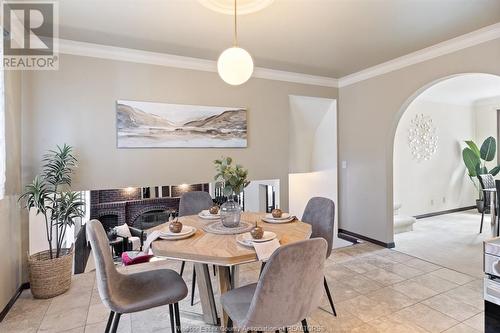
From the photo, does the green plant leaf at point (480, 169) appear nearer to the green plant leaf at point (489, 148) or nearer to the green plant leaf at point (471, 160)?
the green plant leaf at point (471, 160)

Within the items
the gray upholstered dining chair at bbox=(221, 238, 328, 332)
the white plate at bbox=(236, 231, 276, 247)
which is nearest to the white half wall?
the white plate at bbox=(236, 231, 276, 247)

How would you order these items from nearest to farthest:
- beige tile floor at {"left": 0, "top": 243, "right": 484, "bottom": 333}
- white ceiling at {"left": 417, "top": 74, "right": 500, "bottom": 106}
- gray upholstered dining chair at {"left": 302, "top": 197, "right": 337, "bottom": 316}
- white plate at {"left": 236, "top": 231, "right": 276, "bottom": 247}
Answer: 1. white plate at {"left": 236, "top": 231, "right": 276, "bottom": 247}
2. beige tile floor at {"left": 0, "top": 243, "right": 484, "bottom": 333}
3. gray upholstered dining chair at {"left": 302, "top": 197, "right": 337, "bottom": 316}
4. white ceiling at {"left": 417, "top": 74, "right": 500, "bottom": 106}

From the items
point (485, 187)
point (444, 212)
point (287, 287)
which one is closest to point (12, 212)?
point (287, 287)

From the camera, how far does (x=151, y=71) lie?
3426 mm

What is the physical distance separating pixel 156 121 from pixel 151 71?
0.62 metres

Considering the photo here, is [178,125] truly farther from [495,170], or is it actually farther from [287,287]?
[495,170]

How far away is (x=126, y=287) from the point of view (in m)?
1.81

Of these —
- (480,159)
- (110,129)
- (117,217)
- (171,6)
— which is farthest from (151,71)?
(480,159)

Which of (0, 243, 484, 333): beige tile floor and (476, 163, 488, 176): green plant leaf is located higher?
(476, 163, 488, 176): green plant leaf

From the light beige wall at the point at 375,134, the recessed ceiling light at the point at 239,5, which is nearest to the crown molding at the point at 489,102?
the light beige wall at the point at 375,134

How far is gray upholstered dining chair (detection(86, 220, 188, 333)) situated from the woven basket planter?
1.30m

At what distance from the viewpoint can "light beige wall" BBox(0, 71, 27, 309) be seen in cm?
241

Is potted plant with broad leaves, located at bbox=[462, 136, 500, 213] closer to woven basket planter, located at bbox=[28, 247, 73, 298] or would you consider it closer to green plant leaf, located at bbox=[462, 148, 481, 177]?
green plant leaf, located at bbox=[462, 148, 481, 177]

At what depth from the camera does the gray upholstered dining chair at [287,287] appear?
1322mm
